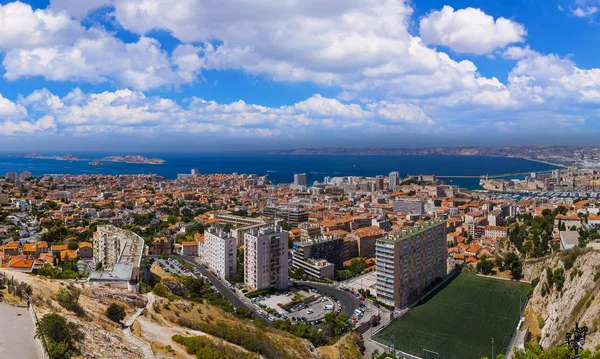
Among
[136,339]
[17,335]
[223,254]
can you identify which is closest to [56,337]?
[17,335]

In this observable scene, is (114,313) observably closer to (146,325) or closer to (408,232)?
(146,325)

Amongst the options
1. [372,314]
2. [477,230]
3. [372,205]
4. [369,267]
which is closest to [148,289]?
[372,314]

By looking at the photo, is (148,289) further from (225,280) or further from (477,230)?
(477,230)

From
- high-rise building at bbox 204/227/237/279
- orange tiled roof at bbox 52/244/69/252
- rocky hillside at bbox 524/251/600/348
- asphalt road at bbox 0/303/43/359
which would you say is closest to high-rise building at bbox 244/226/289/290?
high-rise building at bbox 204/227/237/279

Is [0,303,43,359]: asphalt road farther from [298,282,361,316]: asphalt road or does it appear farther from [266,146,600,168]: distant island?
[266,146,600,168]: distant island

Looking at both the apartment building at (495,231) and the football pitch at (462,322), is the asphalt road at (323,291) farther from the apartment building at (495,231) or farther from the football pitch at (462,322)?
the apartment building at (495,231)
